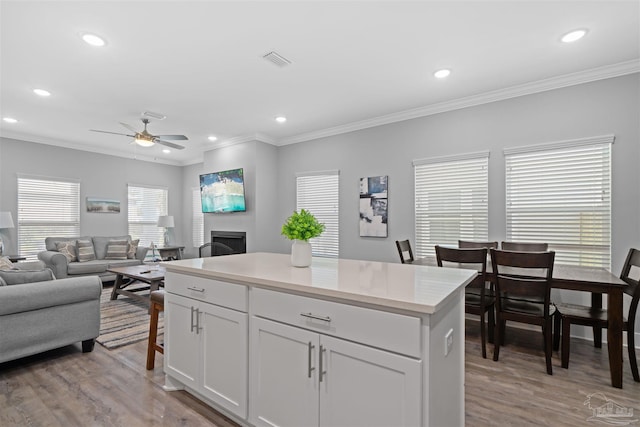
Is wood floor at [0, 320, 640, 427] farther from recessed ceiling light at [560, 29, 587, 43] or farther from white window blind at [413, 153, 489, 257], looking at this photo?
recessed ceiling light at [560, 29, 587, 43]

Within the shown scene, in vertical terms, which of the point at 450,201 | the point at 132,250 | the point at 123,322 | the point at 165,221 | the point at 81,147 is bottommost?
the point at 123,322

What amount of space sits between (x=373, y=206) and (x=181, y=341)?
3365mm

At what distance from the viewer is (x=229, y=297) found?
1882 millimetres

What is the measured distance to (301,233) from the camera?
208 centimetres

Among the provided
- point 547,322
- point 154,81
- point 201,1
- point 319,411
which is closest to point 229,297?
point 319,411

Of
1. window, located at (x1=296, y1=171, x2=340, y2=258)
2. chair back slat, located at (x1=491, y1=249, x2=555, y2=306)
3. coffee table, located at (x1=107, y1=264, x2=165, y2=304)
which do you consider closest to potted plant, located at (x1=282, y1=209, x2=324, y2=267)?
chair back slat, located at (x1=491, y1=249, x2=555, y2=306)

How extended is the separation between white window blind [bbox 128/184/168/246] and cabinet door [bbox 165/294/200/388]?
19.3ft

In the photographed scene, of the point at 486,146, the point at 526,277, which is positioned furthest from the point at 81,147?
the point at 526,277

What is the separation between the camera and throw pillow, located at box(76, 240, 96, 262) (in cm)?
581

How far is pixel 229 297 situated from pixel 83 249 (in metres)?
5.52

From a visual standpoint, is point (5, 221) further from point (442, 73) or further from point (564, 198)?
point (564, 198)

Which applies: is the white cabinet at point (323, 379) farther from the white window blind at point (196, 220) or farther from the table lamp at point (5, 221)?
the white window blind at point (196, 220)

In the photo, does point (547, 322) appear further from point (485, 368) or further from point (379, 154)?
point (379, 154)

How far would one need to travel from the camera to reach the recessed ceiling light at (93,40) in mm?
2646
